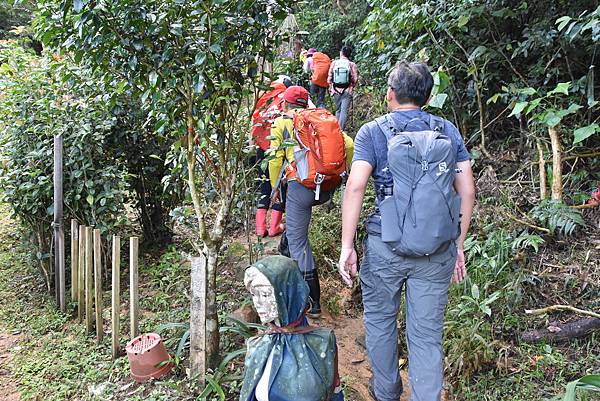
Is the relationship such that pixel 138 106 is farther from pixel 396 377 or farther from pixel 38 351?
pixel 396 377

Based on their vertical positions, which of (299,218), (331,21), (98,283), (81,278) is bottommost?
(81,278)

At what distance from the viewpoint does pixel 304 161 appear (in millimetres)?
3502

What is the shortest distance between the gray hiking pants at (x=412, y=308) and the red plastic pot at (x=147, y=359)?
141cm

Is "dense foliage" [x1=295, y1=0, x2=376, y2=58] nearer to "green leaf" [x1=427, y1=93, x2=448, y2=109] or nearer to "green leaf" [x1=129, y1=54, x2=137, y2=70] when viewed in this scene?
"green leaf" [x1=427, y1=93, x2=448, y2=109]

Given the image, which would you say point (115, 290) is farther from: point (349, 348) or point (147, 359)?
point (349, 348)

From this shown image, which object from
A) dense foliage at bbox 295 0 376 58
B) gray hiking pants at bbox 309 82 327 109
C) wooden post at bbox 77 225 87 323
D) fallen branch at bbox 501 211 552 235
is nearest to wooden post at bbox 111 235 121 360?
wooden post at bbox 77 225 87 323

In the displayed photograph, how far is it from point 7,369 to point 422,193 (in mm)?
3512

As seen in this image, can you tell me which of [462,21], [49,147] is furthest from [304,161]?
[49,147]

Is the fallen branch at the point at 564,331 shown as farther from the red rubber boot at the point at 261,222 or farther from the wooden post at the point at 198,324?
the red rubber boot at the point at 261,222

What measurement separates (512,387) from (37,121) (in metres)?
4.68

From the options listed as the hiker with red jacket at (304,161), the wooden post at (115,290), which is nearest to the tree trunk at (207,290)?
the hiker with red jacket at (304,161)

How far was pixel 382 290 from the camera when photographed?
103 inches

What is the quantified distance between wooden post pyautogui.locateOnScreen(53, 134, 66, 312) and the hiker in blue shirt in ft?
9.79

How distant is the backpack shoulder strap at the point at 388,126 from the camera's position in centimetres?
246
